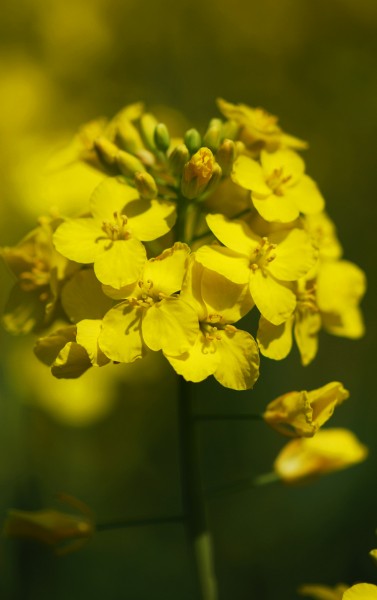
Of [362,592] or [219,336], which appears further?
[219,336]

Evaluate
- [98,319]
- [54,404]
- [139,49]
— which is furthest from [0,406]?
[139,49]

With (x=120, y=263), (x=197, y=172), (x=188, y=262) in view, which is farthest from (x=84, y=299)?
(x=197, y=172)

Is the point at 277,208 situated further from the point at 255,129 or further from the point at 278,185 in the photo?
the point at 255,129

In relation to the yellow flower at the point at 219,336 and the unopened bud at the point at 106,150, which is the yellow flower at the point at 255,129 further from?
the yellow flower at the point at 219,336

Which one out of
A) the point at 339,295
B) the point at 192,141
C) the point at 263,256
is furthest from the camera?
the point at 339,295

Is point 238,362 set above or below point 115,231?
below

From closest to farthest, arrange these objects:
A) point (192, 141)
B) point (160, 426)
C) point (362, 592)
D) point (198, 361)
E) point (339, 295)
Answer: point (362, 592) → point (198, 361) → point (192, 141) → point (339, 295) → point (160, 426)

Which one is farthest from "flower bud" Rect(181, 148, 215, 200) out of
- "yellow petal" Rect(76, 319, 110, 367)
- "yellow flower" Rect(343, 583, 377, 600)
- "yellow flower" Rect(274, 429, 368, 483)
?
"yellow flower" Rect(343, 583, 377, 600)
